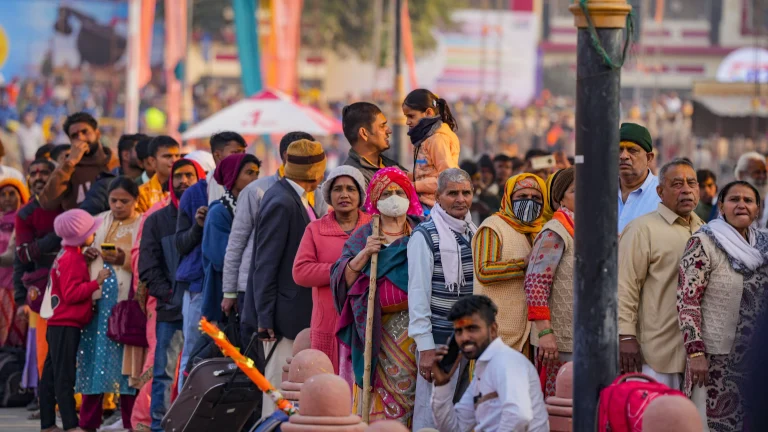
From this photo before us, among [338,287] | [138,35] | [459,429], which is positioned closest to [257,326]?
[338,287]

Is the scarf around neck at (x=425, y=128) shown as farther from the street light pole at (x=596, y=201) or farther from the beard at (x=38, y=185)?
the beard at (x=38, y=185)

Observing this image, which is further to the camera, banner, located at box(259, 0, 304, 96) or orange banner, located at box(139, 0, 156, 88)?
orange banner, located at box(139, 0, 156, 88)

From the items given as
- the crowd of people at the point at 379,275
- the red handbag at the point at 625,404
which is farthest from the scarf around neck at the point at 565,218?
the red handbag at the point at 625,404

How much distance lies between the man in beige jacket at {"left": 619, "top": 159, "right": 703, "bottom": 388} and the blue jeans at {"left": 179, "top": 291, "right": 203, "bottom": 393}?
324cm

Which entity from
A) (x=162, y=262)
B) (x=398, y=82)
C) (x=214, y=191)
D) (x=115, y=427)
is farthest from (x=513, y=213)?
(x=398, y=82)

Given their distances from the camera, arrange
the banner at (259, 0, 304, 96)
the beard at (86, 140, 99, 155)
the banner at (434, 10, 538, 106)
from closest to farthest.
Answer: the beard at (86, 140, 99, 155) < the banner at (259, 0, 304, 96) < the banner at (434, 10, 538, 106)

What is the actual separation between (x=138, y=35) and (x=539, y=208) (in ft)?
69.6

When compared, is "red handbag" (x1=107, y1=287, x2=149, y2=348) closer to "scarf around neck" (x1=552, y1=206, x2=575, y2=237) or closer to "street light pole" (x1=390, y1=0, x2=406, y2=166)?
"scarf around neck" (x1=552, y1=206, x2=575, y2=237)

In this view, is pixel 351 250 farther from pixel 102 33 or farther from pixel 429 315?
pixel 102 33

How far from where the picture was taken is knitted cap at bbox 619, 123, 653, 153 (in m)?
7.63

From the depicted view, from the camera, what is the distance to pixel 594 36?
556 centimetres

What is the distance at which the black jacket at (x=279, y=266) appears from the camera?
8.44 metres

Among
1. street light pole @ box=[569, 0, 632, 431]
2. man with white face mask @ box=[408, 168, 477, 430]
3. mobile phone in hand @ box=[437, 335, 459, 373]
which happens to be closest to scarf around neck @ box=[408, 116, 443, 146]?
man with white face mask @ box=[408, 168, 477, 430]

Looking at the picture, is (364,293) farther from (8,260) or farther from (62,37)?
(62,37)
